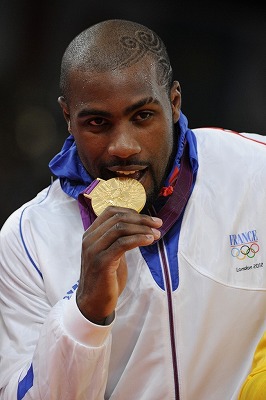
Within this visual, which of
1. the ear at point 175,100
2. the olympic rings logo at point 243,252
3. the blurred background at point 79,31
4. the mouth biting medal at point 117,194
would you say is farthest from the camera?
the blurred background at point 79,31

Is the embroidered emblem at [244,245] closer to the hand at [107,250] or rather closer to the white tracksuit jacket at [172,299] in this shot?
the white tracksuit jacket at [172,299]

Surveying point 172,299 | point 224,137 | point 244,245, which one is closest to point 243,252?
point 244,245

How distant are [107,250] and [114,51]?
0.73 metres

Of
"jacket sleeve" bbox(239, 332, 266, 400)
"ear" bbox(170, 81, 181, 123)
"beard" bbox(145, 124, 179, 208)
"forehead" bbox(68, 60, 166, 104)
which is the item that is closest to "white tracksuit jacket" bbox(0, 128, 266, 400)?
"beard" bbox(145, 124, 179, 208)

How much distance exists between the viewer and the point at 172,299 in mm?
3016

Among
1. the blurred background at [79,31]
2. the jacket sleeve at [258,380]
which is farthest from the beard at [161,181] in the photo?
the blurred background at [79,31]

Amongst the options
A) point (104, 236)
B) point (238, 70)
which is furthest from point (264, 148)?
point (238, 70)

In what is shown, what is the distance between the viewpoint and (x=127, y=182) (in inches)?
115

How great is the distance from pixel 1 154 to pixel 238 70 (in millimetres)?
1405

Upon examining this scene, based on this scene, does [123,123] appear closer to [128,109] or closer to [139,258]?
[128,109]

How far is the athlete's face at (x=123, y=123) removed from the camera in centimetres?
292

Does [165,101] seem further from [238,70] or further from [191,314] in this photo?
[238,70]

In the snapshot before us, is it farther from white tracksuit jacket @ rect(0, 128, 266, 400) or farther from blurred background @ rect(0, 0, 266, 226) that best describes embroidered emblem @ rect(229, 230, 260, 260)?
blurred background @ rect(0, 0, 266, 226)

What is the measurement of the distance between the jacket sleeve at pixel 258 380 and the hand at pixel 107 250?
46 centimetres
